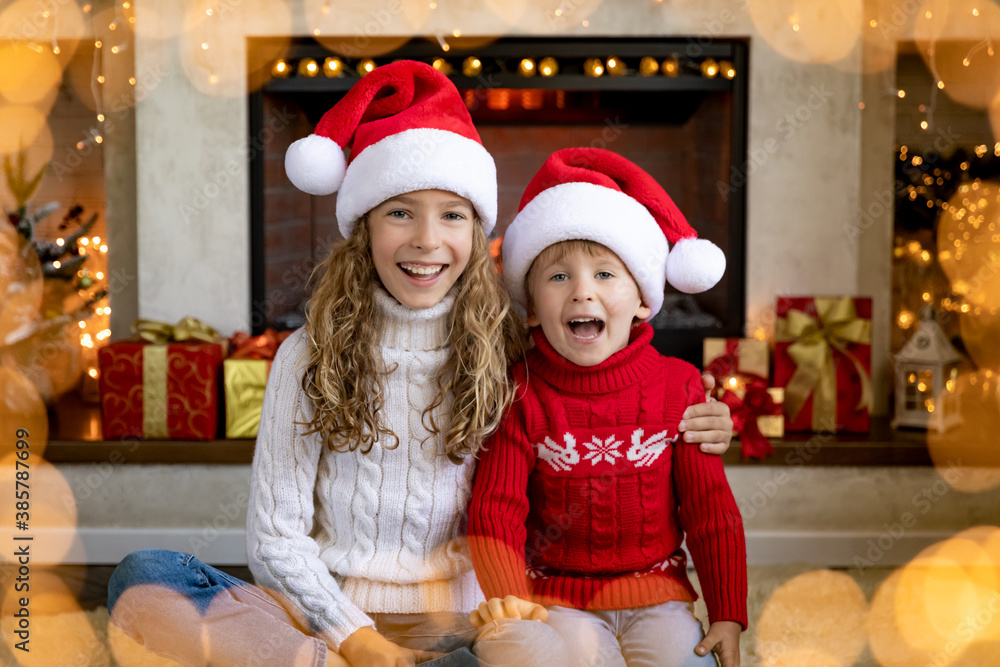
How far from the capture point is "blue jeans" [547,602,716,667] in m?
1.21

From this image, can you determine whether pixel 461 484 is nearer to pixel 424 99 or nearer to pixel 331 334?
pixel 331 334

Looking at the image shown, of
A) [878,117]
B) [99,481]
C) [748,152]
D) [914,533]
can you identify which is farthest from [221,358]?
[878,117]

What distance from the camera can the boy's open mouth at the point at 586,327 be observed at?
1.31 m

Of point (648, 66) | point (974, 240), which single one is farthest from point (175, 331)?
point (974, 240)

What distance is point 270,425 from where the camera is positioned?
4.40ft

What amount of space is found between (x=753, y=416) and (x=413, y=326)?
1.30m

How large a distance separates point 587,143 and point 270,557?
2057mm

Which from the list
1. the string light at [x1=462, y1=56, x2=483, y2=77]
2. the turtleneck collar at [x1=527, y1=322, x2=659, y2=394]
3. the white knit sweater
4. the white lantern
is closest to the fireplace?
the string light at [x1=462, y1=56, x2=483, y2=77]

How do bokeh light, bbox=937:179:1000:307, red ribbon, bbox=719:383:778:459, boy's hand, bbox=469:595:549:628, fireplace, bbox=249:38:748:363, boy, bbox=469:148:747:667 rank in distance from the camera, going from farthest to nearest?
bokeh light, bbox=937:179:1000:307 → fireplace, bbox=249:38:748:363 → red ribbon, bbox=719:383:778:459 → boy, bbox=469:148:747:667 → boy's hand, bbox=469:595:549:628

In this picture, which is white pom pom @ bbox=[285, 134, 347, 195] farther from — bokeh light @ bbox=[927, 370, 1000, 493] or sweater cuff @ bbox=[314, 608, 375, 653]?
A: bokeh light @ bbox=[927, 370, 1000, 493]

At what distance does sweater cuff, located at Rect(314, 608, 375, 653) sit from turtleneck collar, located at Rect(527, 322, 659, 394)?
45 centimetres

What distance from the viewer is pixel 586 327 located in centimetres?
132

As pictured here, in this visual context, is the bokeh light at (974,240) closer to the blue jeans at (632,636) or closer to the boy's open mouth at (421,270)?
the blue jeans at (632,636)

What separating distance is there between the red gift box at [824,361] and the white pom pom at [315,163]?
1493mm
